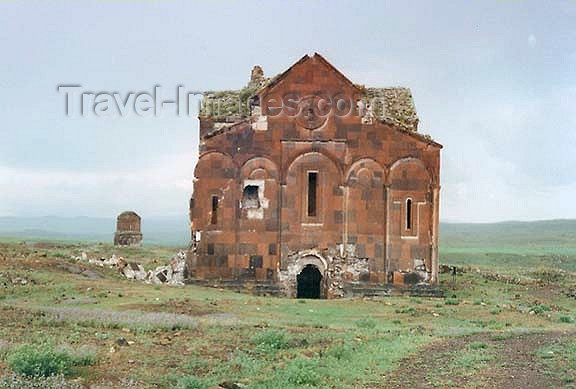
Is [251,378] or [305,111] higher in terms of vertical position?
[305,111]

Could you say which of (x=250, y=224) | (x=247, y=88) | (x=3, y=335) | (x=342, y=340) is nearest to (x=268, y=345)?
(x=342, y=340)

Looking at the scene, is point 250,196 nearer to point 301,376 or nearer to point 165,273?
point 165,273

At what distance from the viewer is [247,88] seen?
82.6 feet

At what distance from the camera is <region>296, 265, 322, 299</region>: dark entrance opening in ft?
76.5

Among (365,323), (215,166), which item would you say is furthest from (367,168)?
(365,323)

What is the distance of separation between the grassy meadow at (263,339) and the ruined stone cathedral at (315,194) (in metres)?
1.49

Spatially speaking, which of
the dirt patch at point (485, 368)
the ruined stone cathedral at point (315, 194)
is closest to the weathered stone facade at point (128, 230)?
the ruined stone cathedral at point (315, 194)

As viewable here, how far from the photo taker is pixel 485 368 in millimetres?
9945

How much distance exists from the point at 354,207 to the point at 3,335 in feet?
43.7

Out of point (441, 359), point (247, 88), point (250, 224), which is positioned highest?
point (247, 88)

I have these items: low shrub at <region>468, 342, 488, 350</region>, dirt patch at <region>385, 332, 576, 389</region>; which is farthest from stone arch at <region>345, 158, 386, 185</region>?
low shrub at <region>468, 342, 488, 350</region>

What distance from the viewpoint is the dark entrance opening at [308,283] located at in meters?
23.3

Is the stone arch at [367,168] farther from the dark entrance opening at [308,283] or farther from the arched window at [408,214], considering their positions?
the dark entrance opening at [308,283]

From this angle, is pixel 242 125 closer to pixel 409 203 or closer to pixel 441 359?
pixel 409 203
